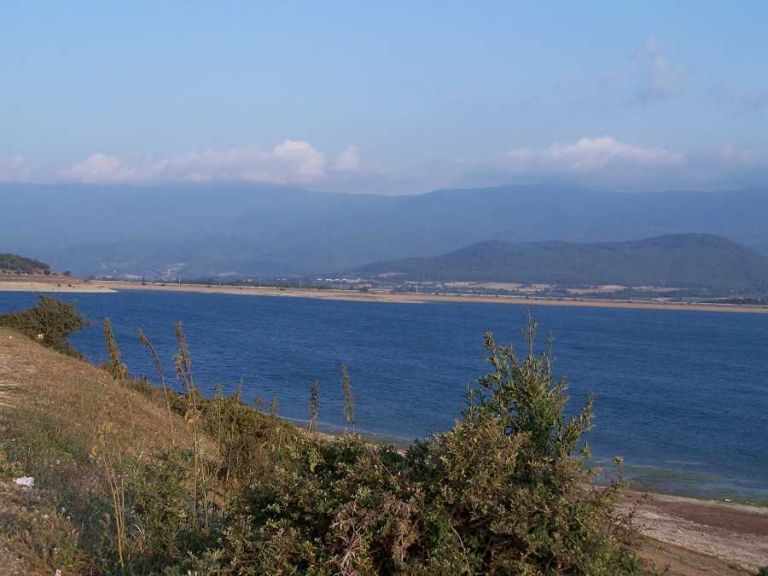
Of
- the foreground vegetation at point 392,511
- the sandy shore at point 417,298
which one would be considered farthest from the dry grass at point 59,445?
the sandy shore at point 417,298

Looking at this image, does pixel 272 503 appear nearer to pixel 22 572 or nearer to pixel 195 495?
pixel 195 495

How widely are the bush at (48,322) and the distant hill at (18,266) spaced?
10101 cm

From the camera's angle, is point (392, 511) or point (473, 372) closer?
point (392, 511)

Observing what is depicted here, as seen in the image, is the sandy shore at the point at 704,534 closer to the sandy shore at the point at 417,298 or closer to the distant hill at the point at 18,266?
the distant hill at the point at 18,266

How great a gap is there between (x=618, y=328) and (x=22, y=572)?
10045 centimetres

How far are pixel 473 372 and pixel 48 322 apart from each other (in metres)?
28.0

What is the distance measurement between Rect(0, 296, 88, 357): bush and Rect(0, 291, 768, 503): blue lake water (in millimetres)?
3424

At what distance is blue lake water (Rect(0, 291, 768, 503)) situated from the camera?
98.8ft

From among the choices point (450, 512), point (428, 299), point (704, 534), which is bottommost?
point (704, 534)

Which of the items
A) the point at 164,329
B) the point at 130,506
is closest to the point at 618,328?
the point at 164,329

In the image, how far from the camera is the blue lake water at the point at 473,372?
30109 millimetres

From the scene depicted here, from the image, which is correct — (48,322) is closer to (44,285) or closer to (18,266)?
(44,285)

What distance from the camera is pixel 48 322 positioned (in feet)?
89.0

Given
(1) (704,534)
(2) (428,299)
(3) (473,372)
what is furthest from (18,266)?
(1) (704,534)
